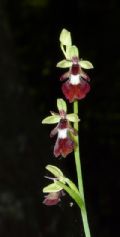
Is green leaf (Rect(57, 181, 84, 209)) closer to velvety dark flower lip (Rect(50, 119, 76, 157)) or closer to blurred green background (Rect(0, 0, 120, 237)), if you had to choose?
velvety dark flower lip (Rect(50, 119, 76, 157))

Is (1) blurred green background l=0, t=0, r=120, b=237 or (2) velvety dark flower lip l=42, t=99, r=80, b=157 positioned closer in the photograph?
(2) velvety dark flower lip l=42, t=99, r=80, b=157

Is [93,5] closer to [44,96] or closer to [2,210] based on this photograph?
[44,96]

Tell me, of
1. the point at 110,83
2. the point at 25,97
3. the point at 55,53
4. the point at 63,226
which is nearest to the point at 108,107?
the point at 110,83

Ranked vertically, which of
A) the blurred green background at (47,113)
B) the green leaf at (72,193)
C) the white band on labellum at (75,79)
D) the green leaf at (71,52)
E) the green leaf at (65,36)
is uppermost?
the blurred green background at (47,113)

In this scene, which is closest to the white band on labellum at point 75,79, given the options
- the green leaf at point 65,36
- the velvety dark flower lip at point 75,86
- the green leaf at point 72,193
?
the velvety dark flower lip at point 75,86

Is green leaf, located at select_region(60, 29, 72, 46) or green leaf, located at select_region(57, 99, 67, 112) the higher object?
green leaf, located at select_region(60, 29, 72, 46)

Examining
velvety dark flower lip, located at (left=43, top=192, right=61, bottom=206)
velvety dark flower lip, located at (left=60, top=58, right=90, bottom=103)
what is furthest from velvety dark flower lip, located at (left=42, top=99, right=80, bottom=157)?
velvety dark flower lip, located at (left=43, top=192, right=61, bottom=206)

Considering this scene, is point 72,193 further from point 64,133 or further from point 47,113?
point 47,113

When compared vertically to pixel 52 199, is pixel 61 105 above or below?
above

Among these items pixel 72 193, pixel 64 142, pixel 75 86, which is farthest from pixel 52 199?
pixel 75 86

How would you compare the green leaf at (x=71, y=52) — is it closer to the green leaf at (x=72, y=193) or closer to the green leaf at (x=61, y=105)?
the green leaf at (x=61, y=105)
